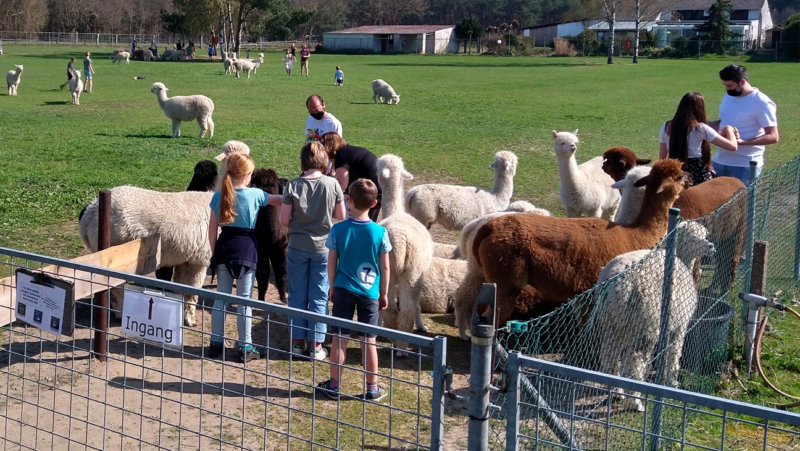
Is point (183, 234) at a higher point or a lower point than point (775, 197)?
lower

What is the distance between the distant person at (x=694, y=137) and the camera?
26.6ft

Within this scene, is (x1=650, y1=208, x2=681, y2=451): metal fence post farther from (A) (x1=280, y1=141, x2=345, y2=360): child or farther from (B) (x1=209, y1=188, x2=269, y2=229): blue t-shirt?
(B) (x1=209, y1=188, x2=269, y2=229): blue t-shirt

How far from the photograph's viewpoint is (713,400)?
7.59 ft

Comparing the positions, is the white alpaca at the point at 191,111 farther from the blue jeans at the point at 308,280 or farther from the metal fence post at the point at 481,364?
the metal fence post at the point at 481,364

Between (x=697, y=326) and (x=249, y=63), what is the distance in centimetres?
4052

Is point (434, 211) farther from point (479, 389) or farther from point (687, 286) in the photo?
point (479, 389)

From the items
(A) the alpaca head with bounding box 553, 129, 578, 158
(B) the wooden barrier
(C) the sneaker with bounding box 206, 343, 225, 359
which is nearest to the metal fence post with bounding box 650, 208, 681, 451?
(C) the sneaker with bounding box 206, 343, 225, 359

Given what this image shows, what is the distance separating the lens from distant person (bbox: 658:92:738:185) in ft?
26.6

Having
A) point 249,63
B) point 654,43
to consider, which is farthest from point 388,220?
point 654,43

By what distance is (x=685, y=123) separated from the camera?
816 cm

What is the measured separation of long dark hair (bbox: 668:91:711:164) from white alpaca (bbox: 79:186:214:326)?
4454mm

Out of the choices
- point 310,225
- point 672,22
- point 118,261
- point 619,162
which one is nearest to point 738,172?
point 619,162

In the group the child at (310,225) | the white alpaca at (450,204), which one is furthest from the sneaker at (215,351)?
the white alpaca at (450,204)

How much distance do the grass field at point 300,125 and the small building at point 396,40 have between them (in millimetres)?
44130
